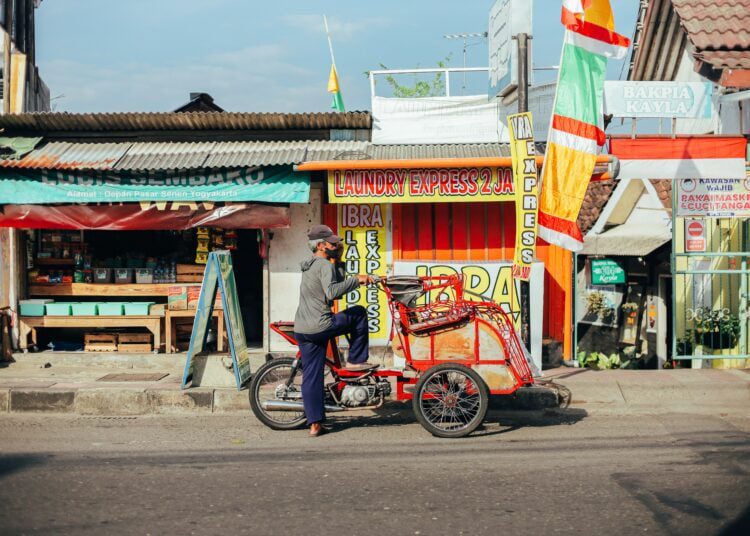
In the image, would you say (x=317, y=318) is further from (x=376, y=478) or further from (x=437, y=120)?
(x=437, y=120)

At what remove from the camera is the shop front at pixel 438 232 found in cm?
1107

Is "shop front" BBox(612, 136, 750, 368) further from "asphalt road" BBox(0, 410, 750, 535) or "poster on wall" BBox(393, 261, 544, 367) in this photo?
"asphalt road" BBox(0, 410, 750, 535)

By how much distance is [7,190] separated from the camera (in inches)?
445

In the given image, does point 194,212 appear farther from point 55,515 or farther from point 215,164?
point 55,515

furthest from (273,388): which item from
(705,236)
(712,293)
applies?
(712,293)

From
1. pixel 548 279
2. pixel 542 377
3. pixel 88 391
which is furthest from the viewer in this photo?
pixel 548 279

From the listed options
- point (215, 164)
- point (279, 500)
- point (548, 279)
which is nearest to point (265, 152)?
point (215, 164)

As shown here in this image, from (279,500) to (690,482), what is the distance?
3016 mm

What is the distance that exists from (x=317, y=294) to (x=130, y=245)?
19.4ft

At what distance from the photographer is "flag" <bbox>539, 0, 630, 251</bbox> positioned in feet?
30.6

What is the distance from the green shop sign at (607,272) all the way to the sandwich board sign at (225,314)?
734cm

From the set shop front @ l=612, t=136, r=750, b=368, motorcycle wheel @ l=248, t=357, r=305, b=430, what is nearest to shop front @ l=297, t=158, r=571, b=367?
shop front @ l=612, t=136, r=750, b=368

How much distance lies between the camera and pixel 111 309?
38.7 feet

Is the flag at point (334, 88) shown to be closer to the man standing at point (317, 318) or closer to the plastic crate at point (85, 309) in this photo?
the plastic crate at point (85, 309)
